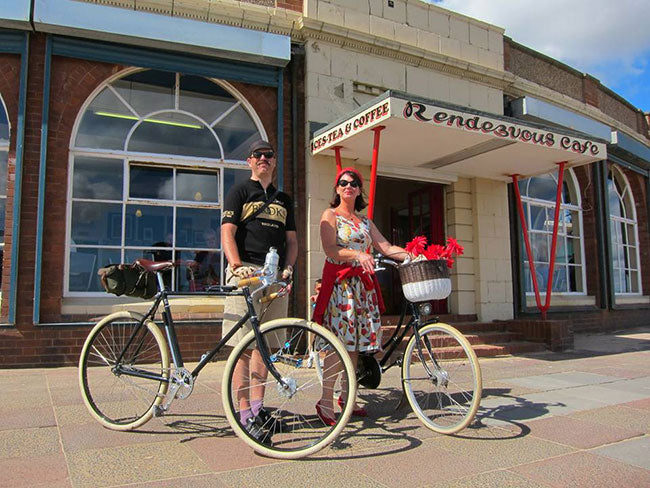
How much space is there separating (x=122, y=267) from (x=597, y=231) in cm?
1162

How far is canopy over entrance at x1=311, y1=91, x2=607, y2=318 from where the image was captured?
645 cm

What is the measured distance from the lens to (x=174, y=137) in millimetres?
7578

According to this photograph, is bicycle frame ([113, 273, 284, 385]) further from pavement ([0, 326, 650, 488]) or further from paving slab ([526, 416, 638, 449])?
paving slab ([526, 416, 638, 449])

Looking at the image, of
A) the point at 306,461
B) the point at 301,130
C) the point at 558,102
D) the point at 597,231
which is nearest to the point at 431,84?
the point at 301,130

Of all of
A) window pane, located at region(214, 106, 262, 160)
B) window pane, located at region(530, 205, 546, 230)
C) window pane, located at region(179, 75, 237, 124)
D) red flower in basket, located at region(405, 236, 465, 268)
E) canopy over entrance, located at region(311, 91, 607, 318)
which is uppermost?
window pane, located at region(179, 75, 237, 124)

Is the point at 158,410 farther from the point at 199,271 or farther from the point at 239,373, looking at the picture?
the point at 199,271

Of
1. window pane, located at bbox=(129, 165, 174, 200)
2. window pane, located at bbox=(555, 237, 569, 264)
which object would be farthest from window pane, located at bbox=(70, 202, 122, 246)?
window pane, located at bbox=(555, 237, 569, 264)

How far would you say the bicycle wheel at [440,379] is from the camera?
339 centimetres

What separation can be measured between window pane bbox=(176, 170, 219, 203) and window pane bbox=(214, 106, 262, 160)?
0.43 metres

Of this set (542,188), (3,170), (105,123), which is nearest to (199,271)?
(105,123)

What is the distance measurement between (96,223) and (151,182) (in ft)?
3.05

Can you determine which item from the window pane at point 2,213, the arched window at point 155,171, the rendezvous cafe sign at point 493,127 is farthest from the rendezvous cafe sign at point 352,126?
the window pane at point 2,213

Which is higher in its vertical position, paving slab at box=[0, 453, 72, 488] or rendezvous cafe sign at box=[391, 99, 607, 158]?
rendezvous cafe sign at box=[391, 99, 607, 158]

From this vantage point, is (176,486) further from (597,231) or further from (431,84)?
(597,231)
